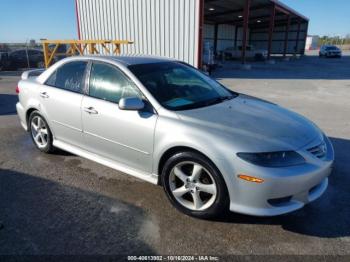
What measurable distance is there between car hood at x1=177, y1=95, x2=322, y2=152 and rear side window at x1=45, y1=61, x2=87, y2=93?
1.63 metres

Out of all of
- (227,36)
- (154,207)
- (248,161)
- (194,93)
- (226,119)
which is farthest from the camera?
(227,36)

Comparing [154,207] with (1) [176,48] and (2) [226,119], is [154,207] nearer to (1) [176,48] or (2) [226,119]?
(2) [226,119]

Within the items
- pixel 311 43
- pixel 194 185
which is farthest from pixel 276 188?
pixel 311 43

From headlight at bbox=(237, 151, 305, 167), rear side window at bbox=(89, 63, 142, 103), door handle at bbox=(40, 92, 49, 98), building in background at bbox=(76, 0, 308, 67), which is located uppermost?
building in background at bbox=(76, 0, 308, 67)

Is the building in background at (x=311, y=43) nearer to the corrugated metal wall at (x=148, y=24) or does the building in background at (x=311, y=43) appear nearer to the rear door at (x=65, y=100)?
the corrugated metal wall at (x=148, y=24)

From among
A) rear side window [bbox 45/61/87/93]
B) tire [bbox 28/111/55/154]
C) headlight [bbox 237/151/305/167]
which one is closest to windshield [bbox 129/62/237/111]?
rear side window [bbox 45/61/87/93]

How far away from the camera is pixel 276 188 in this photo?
2551 millimetres

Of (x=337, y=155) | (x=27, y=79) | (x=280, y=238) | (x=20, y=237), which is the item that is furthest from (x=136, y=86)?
(x=337, y=155)

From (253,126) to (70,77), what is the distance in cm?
259

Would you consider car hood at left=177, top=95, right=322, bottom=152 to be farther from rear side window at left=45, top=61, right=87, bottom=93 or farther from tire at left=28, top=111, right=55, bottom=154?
tire at left=28, top=111, right=55, bottom=154

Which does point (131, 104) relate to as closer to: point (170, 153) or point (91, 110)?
point (170, 153)

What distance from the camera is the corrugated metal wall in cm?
1348

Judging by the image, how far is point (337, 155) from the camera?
15.1 ft

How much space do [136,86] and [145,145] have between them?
68cm
